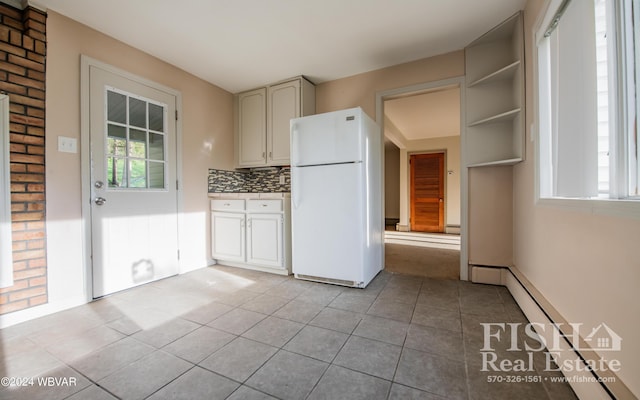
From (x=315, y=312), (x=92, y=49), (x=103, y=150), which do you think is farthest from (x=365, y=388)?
(x=92, y=49)

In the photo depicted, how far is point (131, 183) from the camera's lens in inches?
99.5

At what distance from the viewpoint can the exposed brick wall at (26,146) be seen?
1.84 m

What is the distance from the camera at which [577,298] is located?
1262 mm

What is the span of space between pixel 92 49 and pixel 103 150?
0.86 meters

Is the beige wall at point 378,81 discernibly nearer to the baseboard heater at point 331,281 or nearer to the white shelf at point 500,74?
the white shelf at point 500,74

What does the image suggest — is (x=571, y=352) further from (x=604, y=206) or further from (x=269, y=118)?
(x=269, y=118)

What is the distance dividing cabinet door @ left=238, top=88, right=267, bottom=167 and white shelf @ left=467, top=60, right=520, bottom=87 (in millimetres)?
2427

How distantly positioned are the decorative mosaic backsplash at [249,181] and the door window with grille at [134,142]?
0.70 meters

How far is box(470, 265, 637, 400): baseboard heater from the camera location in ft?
3.06

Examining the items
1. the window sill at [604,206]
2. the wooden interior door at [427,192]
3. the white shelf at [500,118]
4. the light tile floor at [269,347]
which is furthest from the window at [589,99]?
the wooden interior door at [427,192]

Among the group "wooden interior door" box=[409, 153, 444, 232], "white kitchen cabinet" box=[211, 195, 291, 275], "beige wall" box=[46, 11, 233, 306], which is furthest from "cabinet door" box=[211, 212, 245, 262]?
"wooden interior door" box=[409, 153, 444, 232]

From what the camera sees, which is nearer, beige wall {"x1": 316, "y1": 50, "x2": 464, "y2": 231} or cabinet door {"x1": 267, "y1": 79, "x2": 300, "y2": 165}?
beige wall {"x1": 316, "y1": 50, "x2": 464, "y2": 231}

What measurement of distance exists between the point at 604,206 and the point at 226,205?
314 centimetres

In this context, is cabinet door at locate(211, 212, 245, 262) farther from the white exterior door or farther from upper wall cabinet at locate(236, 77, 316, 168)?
upper wall cabinet at locate(236, 77, 316, 168)
